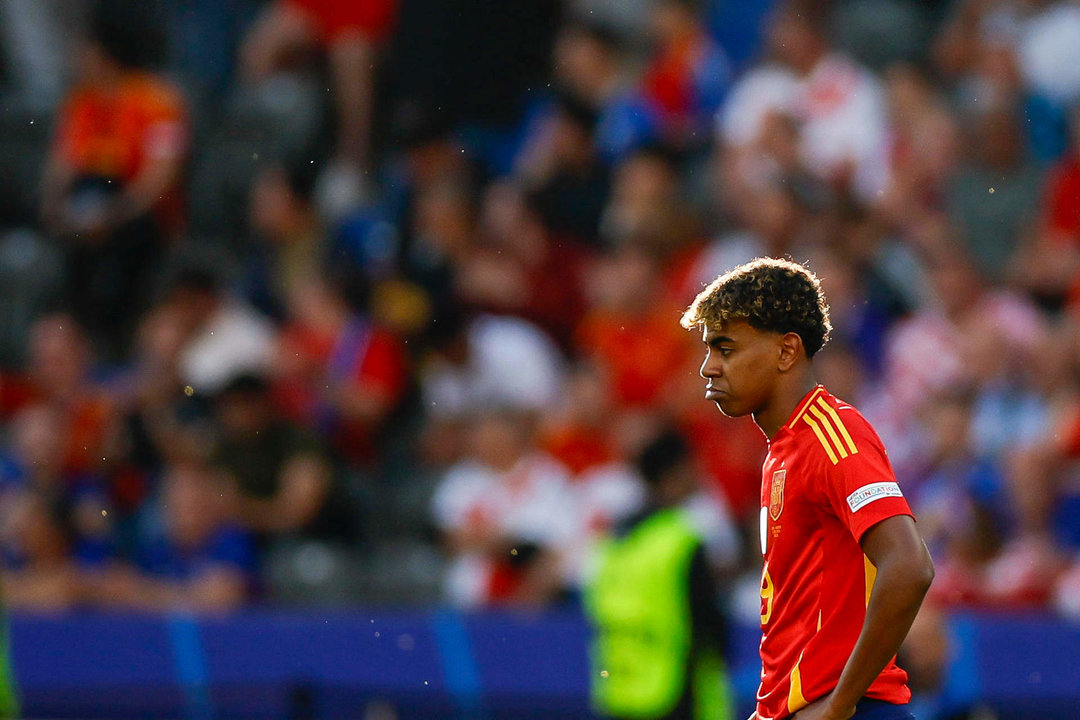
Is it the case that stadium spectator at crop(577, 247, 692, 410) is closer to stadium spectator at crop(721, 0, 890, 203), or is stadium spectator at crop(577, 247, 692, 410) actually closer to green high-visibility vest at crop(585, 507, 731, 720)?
stadium spectator at crop(721, 0, 890, 203)

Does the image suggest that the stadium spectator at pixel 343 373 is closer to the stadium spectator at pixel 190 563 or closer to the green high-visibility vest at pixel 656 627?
the stadium spectator at pixel 190 563

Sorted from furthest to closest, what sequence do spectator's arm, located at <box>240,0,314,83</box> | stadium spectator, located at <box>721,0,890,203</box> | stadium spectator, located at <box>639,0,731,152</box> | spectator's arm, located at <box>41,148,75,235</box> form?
spectator's arm, located at <box>240,0,314,83</box>
spectator's arm, located at <box>41,148,75,235</box>
stadium spectator, located at <box>639,0,731,152</box>
stadium spectator, located at <box>721,0,890,203</box>

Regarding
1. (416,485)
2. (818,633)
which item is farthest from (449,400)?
(818,633)

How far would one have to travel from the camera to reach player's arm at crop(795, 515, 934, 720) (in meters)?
3.53

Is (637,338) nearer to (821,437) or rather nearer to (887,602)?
(821,437)

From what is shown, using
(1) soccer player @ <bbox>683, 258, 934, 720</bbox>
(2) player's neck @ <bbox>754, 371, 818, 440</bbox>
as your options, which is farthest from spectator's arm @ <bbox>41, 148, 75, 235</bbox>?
(2) player's neck @ <bbox>754, 371, 818, 440</bbox>

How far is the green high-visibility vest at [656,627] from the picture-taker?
273 inches

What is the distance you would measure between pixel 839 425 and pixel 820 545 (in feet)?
0.86

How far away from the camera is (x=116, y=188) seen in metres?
11.6

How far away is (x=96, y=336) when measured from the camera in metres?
11.5

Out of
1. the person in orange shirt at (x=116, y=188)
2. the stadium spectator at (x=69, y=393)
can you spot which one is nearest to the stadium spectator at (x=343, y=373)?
the stadium spectator at (x=69, y=393)

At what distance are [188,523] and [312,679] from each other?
122 cm

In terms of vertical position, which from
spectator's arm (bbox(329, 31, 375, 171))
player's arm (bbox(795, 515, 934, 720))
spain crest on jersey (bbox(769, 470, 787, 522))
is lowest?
player's arm (bbox(795, 515, 934, 720))

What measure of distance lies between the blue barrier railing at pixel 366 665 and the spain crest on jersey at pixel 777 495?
4168 millimetres
